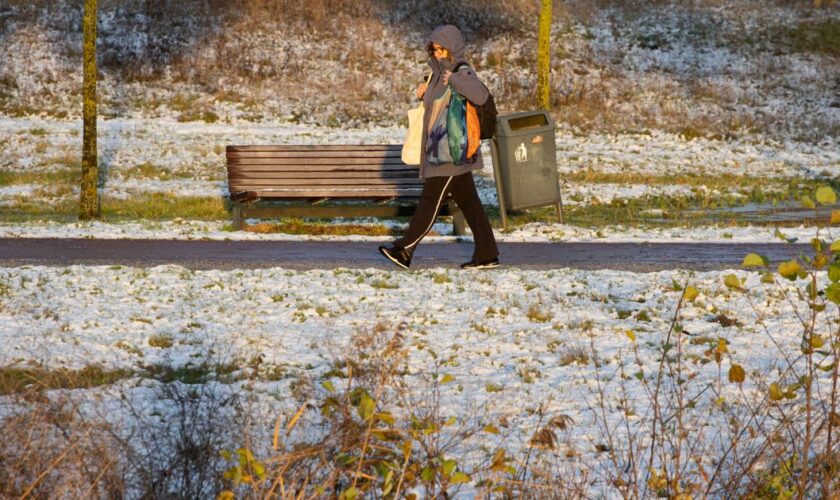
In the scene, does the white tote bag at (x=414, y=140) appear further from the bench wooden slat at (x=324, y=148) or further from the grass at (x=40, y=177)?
the grass at (x=40, y=177)

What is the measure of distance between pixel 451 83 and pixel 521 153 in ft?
15.0

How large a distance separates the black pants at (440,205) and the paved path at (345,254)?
0.50m

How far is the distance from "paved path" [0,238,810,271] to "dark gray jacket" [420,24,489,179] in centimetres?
108

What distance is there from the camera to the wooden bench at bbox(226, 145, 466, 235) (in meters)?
13.9

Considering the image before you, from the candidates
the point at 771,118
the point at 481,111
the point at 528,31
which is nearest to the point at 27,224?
the point at 481,111

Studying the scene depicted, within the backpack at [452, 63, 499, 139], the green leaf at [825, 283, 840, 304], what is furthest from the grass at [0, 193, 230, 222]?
the green leaf at [825, 283, 840, 304]

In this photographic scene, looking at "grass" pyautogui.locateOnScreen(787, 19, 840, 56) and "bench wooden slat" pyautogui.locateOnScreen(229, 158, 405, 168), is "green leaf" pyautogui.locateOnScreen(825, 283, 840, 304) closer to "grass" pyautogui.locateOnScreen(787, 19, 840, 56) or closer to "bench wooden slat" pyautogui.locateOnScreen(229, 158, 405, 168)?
"bench wooden slat" pyautogui.locateOnScreen(229, 158, 405, 168)

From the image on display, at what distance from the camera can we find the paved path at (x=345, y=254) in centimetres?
1056

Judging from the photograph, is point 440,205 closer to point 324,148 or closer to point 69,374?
point 69,374

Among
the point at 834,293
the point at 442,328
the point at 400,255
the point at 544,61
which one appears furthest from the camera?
the point at 544,61

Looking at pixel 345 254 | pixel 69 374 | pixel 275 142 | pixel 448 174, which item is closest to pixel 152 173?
pixel 275 142

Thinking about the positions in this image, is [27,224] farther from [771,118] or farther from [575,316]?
[771,118]

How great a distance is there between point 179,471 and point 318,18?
33343 mm

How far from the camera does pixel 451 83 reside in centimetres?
944
